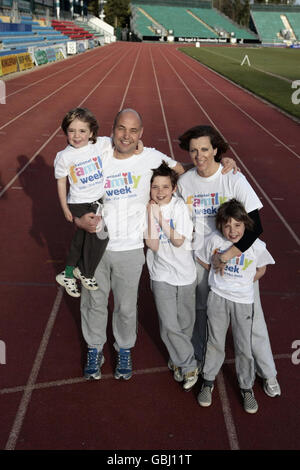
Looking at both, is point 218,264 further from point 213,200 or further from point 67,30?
point 67,30

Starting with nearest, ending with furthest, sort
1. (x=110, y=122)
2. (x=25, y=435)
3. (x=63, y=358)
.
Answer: (x=25, y=435)
(x=63, y=358)
(x=110, y=122)

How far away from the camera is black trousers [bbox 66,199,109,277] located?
3.33m

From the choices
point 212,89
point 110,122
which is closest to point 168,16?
point 212,89

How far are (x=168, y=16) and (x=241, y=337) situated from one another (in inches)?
3915

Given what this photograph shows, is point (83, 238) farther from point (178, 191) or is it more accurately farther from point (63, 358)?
point (63, 358)

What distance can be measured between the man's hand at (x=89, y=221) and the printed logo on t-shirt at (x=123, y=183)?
24cm

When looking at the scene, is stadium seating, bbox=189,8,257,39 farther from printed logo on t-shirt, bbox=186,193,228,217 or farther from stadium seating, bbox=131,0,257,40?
printed logo on t-shirt, bbox=186,193,228,217

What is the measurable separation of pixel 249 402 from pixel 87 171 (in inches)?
85.7

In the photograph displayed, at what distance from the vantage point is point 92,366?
369 centimetres

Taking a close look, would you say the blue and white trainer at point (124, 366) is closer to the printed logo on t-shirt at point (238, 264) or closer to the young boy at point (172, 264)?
the young boy at point (172, 264)

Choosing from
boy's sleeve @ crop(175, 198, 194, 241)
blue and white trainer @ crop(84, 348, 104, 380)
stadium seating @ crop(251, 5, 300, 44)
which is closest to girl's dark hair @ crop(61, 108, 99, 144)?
boy's sleeve @ crop(175, 198, 194, 241)

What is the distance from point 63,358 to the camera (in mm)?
3998

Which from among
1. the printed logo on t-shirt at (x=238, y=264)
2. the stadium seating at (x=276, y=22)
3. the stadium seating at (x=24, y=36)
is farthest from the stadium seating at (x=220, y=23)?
the printed logo on t-shirt at (x=238, y=264)

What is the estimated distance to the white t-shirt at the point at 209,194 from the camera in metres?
3.17
